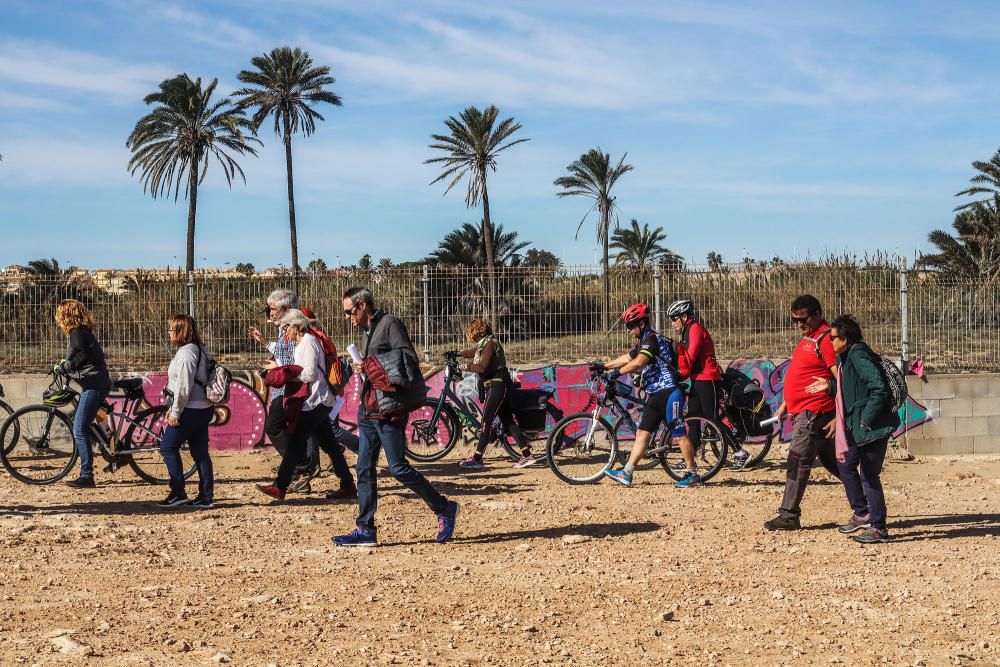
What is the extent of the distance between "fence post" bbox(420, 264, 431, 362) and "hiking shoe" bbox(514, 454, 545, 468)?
8.25ft

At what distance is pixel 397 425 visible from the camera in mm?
7680

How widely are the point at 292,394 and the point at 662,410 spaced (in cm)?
341

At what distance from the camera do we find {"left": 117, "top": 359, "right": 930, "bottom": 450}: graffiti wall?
13.9 meters

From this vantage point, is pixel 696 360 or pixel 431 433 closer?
pixel 696 360

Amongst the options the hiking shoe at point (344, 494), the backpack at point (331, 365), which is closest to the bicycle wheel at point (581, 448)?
the hiking shoe at point (344, 494)

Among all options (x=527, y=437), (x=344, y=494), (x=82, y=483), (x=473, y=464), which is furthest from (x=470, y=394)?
(x=82, y=483)

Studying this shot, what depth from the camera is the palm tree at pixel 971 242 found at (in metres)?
38.2

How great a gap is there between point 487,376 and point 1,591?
644cm

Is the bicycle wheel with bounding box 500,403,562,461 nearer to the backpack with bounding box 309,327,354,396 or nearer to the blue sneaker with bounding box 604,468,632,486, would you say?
the blue sneaker with bounding box 604,468,632,486

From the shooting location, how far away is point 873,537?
26.3ft

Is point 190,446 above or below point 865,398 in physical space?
below

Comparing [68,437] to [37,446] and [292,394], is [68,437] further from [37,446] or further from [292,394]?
[292,394]

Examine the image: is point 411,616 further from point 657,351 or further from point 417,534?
point 657,351

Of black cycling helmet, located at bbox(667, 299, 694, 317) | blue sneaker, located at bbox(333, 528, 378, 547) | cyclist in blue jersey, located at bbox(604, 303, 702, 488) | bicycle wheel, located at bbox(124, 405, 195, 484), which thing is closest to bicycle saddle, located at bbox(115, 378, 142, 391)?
bicycle wheel, located at bbox(124, 405, 195, 484)
